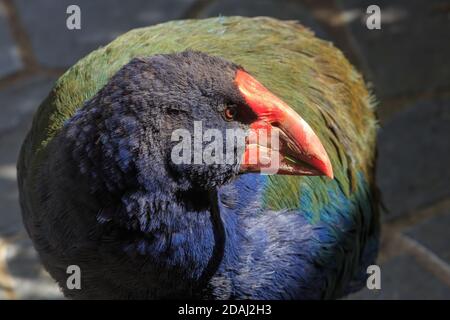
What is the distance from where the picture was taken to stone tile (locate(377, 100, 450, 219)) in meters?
3.21

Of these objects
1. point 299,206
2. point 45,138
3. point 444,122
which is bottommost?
point 299,206

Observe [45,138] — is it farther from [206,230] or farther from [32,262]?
[32,262]

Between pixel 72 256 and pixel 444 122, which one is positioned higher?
pixel 444 122

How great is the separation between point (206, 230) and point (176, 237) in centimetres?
9

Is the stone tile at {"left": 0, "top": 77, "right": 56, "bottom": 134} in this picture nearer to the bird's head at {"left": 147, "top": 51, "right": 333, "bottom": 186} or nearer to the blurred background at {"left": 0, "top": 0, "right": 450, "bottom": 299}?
the blurred background at {"left": 0, "top": 0, "right": 450, "bottom": 299}

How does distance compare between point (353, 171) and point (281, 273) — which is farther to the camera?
point (353, 171)

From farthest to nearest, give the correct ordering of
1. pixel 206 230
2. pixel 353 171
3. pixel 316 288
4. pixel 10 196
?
pixel 10 196
pixel 353 171
pixel 316 288
pixel 206 230

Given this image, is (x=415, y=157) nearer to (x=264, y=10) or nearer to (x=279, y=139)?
(x=264, y=10)

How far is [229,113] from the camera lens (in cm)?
173

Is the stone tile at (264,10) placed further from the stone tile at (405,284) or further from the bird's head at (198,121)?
the bird's head at (198,121)

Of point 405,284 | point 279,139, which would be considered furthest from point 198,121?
point 405,284

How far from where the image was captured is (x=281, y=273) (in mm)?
2121

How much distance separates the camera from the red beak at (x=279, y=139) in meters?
1.74
